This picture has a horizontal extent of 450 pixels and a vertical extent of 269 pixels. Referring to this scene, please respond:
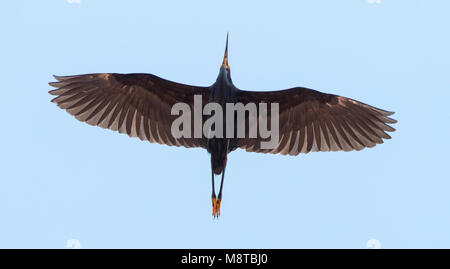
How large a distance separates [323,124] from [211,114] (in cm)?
278

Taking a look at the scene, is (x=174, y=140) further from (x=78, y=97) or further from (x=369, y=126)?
(x=369, y=126)

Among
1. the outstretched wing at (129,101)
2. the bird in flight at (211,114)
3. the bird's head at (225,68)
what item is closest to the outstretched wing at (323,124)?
the bird in flight at (211,114)

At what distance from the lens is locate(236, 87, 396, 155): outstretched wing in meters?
16.7

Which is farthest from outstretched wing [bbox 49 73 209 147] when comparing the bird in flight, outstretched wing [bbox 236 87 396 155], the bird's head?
outstretched wing [bbox 236 87 396 155]

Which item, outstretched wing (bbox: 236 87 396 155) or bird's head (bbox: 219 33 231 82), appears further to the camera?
outstretched wing (bbox: 236 87 396 155)

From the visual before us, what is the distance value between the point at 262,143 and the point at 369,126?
8.22 ft

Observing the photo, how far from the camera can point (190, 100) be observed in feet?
53.9

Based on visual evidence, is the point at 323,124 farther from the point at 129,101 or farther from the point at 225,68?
the point at 129,101

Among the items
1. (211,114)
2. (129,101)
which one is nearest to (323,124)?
(211,114)

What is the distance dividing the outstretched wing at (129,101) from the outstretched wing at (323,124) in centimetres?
171

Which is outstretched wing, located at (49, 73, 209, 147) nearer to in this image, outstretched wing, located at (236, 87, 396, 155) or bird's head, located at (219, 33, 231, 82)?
bird's head, located at (219, 33, 231, 82)

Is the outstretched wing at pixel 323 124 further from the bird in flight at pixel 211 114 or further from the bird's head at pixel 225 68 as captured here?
the bird's head at pixel 225 68

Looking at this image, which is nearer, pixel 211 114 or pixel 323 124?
pixel 211 114

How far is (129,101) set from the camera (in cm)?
1669
